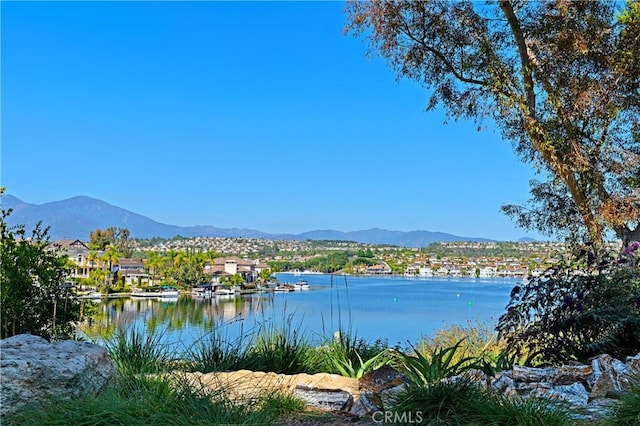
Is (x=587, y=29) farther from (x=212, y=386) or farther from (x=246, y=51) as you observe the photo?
(x=246, y=51)

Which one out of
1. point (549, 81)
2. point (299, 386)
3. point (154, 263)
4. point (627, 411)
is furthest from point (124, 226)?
point (627, 411)

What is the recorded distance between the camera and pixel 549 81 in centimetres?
730

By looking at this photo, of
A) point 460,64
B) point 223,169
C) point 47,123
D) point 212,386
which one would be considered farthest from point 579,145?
point 223,169

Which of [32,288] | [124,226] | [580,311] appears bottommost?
[580,311]

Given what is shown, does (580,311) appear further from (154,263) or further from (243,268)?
(154,263)

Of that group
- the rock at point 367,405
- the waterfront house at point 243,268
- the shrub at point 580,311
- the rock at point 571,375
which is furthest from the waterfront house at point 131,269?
the rock at point 571,375

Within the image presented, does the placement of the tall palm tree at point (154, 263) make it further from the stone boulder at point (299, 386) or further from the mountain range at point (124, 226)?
the stone boulder at point (299, 386)

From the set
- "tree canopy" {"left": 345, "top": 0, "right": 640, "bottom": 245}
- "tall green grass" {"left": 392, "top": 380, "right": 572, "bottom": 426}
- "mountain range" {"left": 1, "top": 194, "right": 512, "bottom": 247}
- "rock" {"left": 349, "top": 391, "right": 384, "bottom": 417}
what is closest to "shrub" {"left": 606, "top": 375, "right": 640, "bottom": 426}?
"tall green grass" {"left": 392, "top": 380, "right": 572, "bottom": 426}

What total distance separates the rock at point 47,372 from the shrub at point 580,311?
345cm

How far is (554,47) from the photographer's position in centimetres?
715

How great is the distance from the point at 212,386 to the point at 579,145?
5.40 meters

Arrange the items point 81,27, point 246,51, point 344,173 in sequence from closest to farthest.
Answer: point 81,27 < point 246,51 < point 344,173

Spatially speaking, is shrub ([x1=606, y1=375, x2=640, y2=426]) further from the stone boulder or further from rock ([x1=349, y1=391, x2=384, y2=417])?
the stone boulder

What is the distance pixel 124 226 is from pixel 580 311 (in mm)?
28339
